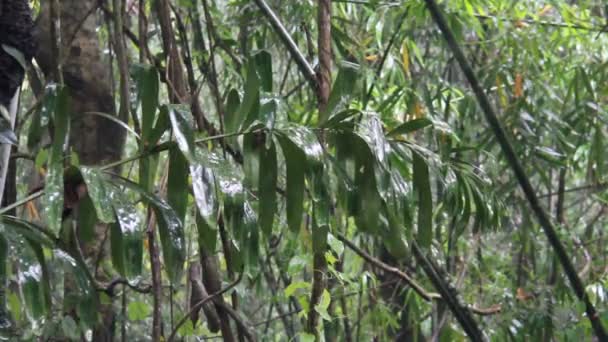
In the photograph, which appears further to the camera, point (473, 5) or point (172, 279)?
point (473, 5)

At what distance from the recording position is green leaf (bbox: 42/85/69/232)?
0.74 m

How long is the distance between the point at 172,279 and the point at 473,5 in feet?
4.12

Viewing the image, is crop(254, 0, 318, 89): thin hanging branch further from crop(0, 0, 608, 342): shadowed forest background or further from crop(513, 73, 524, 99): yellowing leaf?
crop(513, 73, 524, 99): yellowing leaf

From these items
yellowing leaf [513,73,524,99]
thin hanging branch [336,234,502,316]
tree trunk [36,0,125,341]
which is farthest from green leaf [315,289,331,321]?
yellowing leaf [513,73,524,99]

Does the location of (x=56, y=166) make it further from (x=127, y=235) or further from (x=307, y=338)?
(x=307, y=338)

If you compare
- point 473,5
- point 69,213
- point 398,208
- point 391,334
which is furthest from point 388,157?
point 391,334

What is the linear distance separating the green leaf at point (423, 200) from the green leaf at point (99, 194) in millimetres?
375

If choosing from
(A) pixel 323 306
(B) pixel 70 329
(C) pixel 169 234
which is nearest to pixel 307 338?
(A) pixel 323 306

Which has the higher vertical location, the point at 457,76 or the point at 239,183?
the point at 457,76

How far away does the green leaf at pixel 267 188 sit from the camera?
0.89 metres

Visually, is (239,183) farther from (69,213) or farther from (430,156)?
(430,156)

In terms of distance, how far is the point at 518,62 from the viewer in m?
1.95

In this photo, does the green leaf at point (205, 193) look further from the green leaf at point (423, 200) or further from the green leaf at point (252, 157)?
the green leaf at point (423, 200)

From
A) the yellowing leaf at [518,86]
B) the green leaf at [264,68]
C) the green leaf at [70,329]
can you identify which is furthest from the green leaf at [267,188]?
the yellowing leaf at [518,86]
